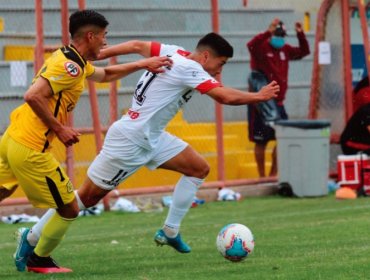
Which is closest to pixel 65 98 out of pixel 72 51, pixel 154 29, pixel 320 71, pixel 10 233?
pixel 72 51

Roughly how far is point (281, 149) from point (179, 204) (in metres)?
6.83

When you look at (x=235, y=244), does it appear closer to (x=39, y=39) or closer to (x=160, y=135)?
(x=160, y=135)

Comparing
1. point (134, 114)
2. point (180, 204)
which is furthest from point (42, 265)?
point (134, 114)

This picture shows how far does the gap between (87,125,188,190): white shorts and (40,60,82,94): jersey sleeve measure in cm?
178

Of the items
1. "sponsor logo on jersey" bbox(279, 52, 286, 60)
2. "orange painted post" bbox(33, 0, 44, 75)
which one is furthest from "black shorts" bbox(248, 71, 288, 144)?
"orange painted post" bbox(33, 0, 44, 75)

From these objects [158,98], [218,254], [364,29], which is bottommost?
[218,254]

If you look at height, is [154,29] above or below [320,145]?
above

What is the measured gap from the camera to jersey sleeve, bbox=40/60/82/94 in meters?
8.70

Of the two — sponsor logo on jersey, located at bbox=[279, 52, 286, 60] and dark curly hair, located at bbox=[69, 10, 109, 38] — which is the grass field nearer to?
dark curly hair, located at bbox=[69, 10, 109, 38]

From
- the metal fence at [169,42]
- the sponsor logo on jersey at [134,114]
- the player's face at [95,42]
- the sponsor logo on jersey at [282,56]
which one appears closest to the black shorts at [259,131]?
the metal fence at [169,42]

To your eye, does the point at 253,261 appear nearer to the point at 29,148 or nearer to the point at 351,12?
the point at 29,148

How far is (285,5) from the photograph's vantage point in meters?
19.2

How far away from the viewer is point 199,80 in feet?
32.9

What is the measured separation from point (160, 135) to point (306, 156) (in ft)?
22.0
